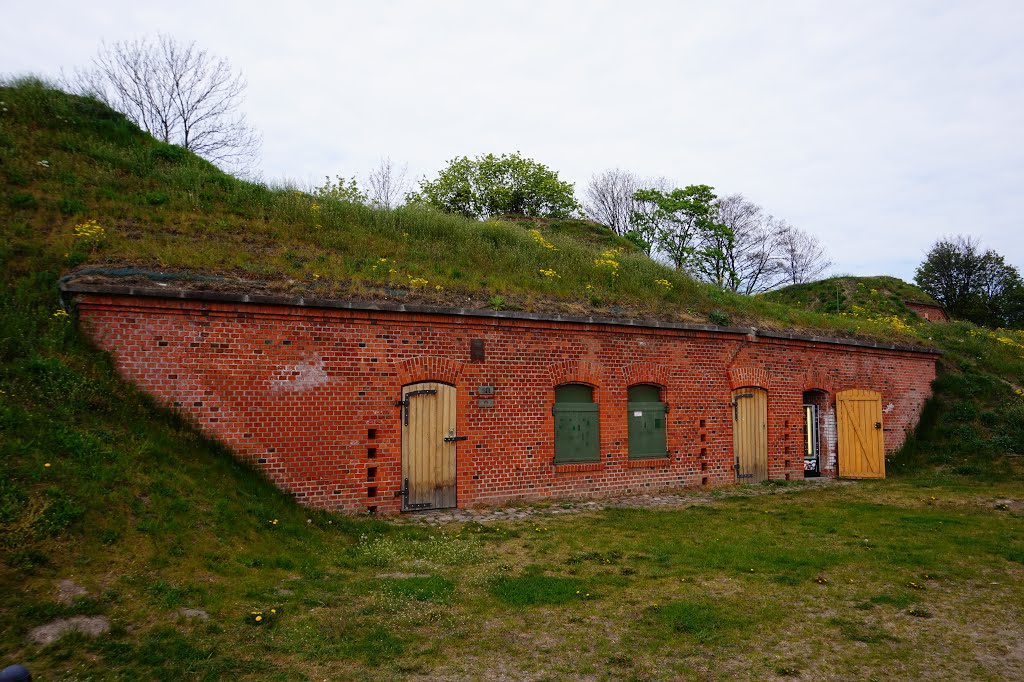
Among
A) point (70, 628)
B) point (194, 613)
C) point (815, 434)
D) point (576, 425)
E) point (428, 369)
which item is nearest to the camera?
point (70, 628)

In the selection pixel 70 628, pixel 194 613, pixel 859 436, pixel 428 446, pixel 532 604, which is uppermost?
pixel 428 446

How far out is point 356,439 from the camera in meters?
9.82

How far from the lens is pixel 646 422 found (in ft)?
→ 42.1

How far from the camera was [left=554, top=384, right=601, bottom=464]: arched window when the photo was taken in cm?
1180

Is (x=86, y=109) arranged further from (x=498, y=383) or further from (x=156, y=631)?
(x=156, y=631)

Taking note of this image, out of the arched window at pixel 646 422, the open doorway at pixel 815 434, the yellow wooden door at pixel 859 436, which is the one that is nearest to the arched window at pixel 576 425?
the arched window at pixel 646 422

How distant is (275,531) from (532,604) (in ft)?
11.5

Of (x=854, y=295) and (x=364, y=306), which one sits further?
(x=854, y=295)

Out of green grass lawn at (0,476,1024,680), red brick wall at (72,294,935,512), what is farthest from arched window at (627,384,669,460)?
green grass lawn at (0,476,1024,680)

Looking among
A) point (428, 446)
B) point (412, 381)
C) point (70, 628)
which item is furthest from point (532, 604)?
point (412, 381)

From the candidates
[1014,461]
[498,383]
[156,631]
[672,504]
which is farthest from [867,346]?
[156,631]

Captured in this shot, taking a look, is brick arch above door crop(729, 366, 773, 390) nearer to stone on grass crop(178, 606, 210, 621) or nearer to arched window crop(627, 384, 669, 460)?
arched window crop(627, 384, 669, 460)

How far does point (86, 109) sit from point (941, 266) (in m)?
48.2

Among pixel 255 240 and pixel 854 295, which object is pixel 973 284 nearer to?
pixel 854 295
